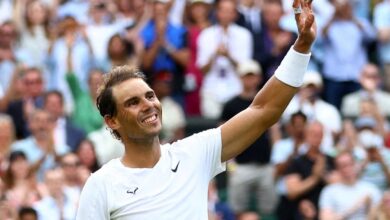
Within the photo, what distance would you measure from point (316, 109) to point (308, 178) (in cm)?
146

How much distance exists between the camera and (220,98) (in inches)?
581

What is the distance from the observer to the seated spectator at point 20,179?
12141 millimetres

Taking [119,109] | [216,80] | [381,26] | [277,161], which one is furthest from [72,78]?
[119,109]

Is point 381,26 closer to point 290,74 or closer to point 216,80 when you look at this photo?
point 216,80

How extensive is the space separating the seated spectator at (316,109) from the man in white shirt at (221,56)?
0.89 meters

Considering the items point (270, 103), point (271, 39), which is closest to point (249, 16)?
point (271, 39)

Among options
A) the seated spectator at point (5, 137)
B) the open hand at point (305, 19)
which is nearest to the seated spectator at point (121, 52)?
the seated spectator at point (5, 137)

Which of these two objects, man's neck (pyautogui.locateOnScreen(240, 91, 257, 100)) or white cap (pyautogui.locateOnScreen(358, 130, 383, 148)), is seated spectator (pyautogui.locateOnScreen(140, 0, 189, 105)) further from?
white cap (pyautogui.locateOnScreen(358, 130, 383, 148))

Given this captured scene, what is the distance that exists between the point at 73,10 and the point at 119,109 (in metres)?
10.7

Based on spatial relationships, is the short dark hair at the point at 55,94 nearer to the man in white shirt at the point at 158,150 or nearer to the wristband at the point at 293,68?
the man in white shirt at the point at 158,150

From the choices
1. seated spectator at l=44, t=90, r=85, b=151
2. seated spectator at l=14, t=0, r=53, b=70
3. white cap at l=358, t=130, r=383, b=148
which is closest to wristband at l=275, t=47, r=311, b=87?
white cap at l=358, t=130, r=383, b=148

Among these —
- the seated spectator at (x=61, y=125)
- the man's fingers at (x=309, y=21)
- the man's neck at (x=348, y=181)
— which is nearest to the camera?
the man's fingers at (x=309, y=21)

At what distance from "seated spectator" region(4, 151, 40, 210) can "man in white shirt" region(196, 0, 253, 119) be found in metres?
2.96

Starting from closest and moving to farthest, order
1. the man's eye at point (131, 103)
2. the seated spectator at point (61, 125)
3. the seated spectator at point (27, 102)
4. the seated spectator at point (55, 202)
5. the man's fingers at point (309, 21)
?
the man's fingers at point (309, 21), the man's eye at point (131, 103), the seated spectator at point (55, 202), the seated spectator at point (61, 125), the seated spectator at point (27, 102)
